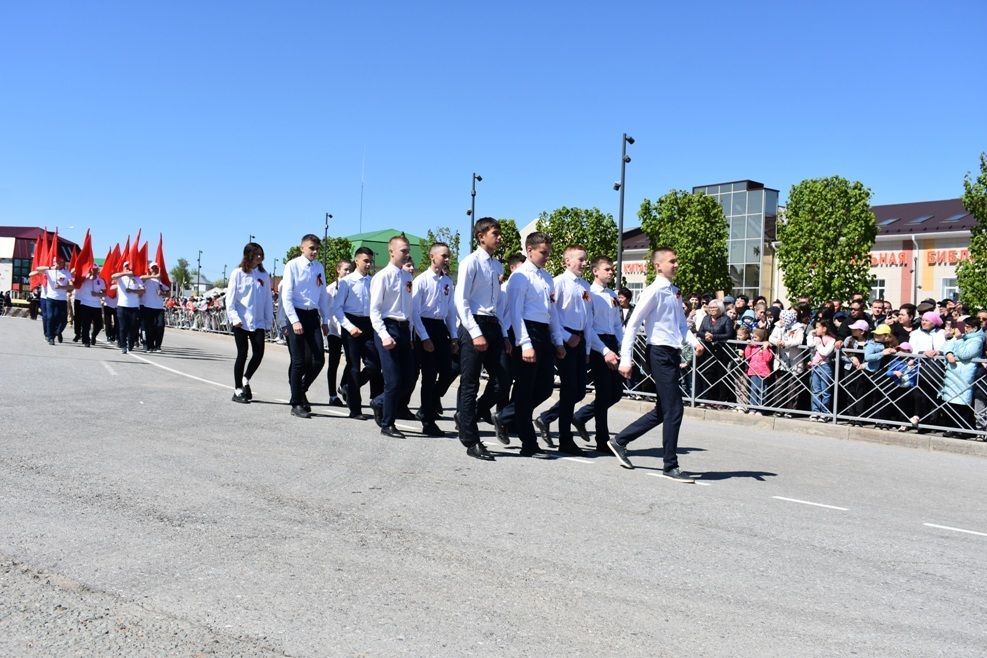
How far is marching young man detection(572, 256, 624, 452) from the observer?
28.7 ft

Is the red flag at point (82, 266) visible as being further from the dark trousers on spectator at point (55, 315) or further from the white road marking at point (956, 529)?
the white road marking at point (956, 529)

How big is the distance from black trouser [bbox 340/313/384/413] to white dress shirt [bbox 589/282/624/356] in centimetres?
234

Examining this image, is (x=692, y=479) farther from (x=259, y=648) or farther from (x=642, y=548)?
(x=259, y=648)

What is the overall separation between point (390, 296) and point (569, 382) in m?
1.88

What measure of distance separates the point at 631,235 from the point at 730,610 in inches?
2993

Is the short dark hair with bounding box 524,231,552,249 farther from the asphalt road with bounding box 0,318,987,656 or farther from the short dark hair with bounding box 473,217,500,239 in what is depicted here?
the asphalt road with bounding box 0,318,987,656

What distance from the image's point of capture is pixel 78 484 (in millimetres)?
6000

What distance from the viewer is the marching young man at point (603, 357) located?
8.76 meters

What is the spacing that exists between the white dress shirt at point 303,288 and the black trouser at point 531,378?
3.16 meters

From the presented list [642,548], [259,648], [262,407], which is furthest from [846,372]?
[259,648]

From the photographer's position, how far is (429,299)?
8.98 meters

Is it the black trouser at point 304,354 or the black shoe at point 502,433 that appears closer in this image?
the black shoe at point 502,433

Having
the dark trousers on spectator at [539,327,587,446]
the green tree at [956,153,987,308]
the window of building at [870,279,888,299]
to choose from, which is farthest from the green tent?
the dark trousers on spectator at [539,327,587,446]

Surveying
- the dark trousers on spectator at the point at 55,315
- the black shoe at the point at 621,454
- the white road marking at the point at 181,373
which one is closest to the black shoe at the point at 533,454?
the black shoe at the point at 621,454
